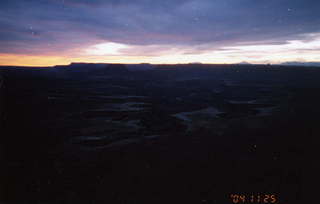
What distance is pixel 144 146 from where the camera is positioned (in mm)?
10727

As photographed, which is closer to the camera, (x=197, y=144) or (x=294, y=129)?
(x=197, y=144)

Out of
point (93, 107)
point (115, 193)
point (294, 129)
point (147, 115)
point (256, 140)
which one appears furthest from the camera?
point (93, 107)

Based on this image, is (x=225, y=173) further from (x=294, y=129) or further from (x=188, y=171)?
(x=294, y=129)

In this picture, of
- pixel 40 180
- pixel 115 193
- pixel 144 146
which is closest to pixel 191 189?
pixel 115 193

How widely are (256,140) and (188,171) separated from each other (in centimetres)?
527

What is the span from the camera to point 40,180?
24.6 feet

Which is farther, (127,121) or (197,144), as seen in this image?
(127,121)

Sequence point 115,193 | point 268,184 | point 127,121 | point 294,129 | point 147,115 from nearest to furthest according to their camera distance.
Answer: point 115,193
point 268,184
point 294,129
point 127,121
point 147,115

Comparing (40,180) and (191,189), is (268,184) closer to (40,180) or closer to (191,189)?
(191,189)

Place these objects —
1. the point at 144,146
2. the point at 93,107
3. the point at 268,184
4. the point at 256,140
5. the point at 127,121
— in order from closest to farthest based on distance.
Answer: the point at 268,184 < the point at 144,146 < the point at 256,140 < the point at 127,121 < the point at 93,107

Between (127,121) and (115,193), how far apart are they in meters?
9.19

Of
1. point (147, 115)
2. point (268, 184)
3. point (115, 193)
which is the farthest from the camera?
point (147, 115)

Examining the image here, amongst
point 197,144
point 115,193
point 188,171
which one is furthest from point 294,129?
point 115,193

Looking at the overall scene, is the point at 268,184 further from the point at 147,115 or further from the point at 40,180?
the point at 147,115
